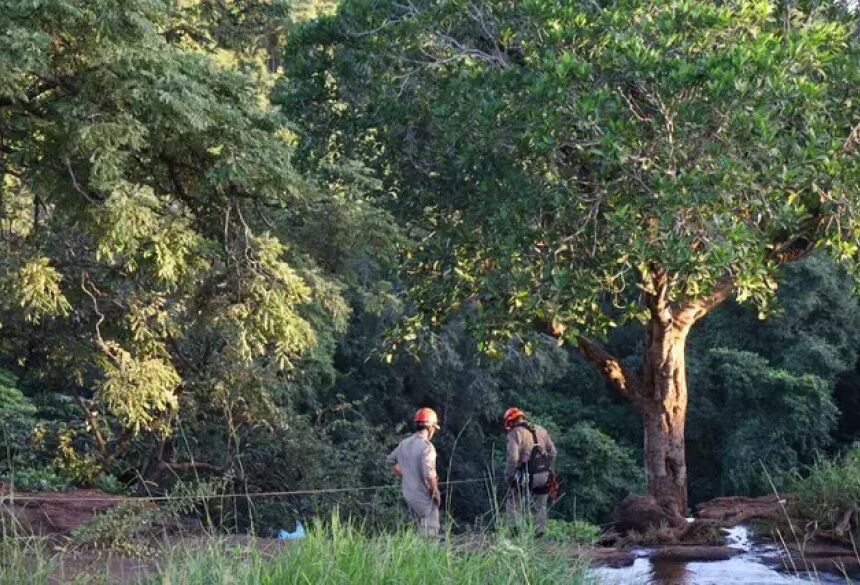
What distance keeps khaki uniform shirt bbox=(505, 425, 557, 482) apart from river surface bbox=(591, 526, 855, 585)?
116 cm

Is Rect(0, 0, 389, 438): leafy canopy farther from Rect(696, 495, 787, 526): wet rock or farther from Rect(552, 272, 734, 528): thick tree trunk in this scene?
Rect(696, 495, 787, 526): wet rock

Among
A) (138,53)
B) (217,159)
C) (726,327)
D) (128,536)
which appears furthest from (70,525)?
(726,327)

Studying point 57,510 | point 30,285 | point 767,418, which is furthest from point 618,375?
point 767,418

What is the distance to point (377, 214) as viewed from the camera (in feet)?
47.9

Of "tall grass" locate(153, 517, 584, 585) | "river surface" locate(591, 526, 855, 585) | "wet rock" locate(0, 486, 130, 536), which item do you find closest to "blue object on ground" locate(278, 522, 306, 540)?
"tall grass" locate(153, 517, 584, 585)

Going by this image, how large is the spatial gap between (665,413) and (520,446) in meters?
3.45

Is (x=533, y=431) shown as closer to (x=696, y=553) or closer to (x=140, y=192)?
(x=696, y=553)

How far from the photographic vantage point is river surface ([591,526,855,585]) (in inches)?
391

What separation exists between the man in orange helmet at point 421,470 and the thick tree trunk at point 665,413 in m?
4.57

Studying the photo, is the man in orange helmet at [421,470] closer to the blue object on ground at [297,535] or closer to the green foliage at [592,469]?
the blue object on ground at [297,535]

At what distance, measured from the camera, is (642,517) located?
41.7 feet

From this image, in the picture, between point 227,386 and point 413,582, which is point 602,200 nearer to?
point 413,582

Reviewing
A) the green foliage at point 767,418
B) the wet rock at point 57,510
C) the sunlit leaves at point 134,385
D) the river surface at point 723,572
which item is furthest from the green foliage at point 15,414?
the green foliage at point 767,418

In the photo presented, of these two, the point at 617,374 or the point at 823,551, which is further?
the point at 617,374
